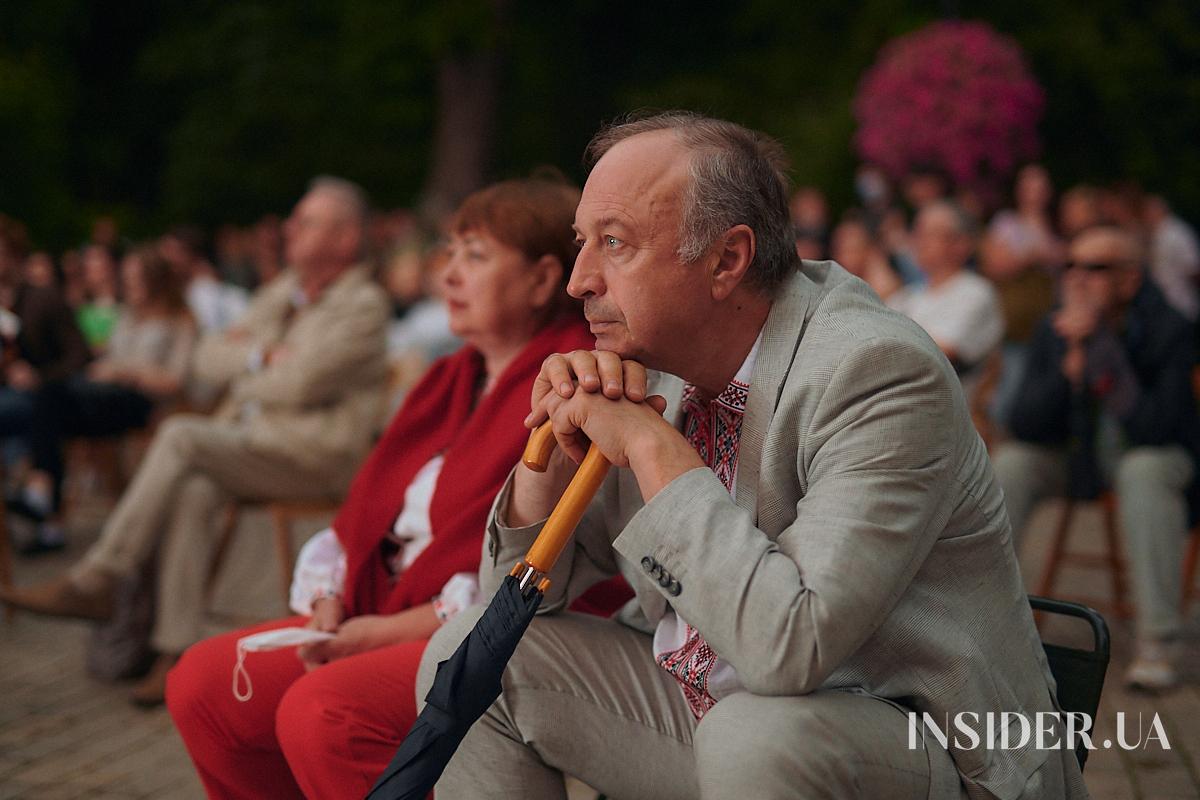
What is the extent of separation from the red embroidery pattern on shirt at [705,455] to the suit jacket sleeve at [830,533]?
0.23 meters

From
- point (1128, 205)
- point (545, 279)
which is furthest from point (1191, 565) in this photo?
point (1128, 205)

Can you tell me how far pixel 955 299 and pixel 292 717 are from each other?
14.3 ft

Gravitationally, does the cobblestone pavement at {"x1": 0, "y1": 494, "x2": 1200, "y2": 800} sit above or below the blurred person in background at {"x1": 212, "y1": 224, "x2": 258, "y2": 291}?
above

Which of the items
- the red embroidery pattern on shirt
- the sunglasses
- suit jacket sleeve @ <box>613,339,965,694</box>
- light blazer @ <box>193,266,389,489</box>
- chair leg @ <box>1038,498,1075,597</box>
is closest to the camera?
suit jacket sleeve @ <box>613,339,965,694</box>

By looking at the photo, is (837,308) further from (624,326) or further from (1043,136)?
(1043,136)

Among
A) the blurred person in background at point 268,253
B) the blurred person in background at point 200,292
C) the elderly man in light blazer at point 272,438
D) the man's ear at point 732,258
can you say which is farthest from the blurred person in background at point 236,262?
the man's ear at point 732,258

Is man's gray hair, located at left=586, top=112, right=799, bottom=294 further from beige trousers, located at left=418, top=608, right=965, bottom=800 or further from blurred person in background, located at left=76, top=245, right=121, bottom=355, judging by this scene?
blurred person in background, located at left=76, top=245, right=121, bottom=355

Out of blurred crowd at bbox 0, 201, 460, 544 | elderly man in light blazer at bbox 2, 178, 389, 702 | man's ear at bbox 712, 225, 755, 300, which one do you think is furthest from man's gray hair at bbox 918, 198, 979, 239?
man's ear at bbox 712, 225, 755, 300

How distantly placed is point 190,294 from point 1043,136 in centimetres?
847

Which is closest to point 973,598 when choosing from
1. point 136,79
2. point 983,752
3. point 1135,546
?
point 983,752

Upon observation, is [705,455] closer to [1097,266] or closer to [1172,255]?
[1097,266]

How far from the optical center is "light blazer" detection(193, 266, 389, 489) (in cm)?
464

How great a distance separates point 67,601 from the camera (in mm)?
4434

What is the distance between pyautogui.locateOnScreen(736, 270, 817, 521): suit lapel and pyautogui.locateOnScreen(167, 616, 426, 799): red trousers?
2.58 feet
